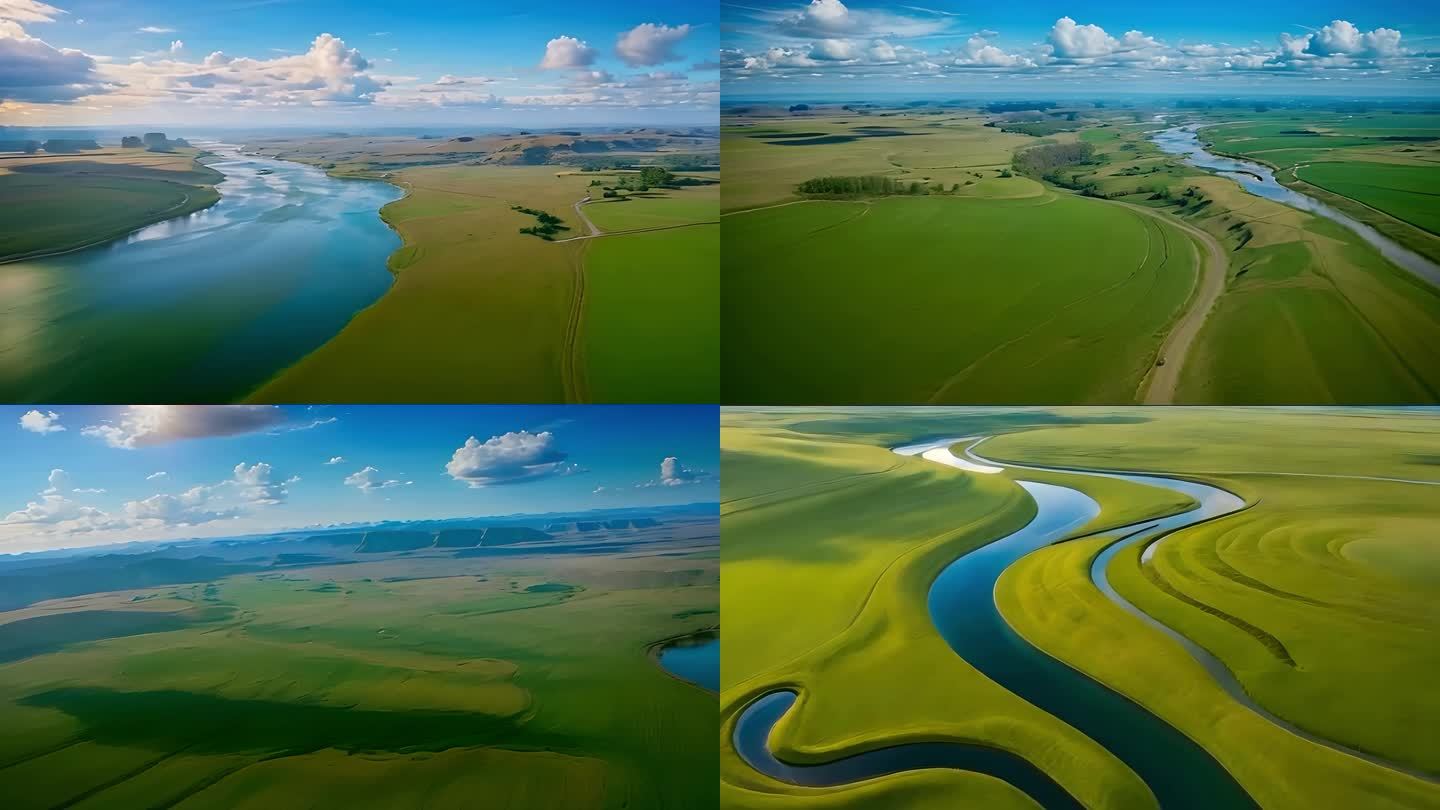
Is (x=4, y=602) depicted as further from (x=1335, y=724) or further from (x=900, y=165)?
(x=900, y=165)

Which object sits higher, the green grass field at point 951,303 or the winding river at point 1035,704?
the green grass field at point 951,303

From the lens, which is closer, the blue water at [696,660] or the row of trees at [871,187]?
the blue water at [696,660]

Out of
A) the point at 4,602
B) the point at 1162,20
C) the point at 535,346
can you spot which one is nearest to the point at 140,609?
the point at 4,602

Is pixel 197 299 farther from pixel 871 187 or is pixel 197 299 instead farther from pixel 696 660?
pixel 871 187

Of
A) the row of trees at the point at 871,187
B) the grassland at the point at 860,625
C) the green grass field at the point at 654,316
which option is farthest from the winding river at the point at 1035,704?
the row of trees at the point at 871,187

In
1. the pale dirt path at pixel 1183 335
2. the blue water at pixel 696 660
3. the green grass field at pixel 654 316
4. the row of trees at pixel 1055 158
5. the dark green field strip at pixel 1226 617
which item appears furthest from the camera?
the row of trees at pixel 1055 158

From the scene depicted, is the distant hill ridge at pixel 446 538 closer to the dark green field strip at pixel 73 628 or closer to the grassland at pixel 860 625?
the dark green field strip at pixel 73 628

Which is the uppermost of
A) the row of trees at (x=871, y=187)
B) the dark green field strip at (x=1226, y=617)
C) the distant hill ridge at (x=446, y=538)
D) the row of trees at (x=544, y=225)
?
the row of trees at (x=871, y=187)

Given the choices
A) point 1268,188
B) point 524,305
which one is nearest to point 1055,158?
point 1268,188
